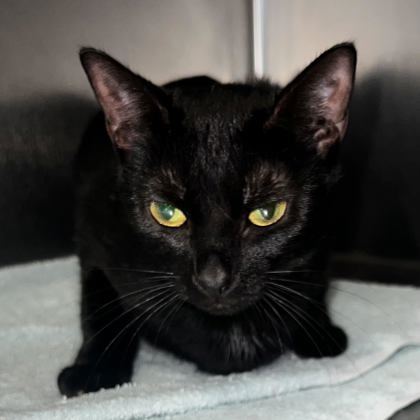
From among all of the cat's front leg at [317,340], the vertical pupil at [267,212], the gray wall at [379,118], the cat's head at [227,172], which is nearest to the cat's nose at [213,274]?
the cat's head at [227,172]

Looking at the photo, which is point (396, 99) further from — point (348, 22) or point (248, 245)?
point (248, 245)

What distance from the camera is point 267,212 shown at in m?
1.06

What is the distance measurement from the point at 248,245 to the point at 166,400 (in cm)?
30

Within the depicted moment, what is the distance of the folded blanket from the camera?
1.13 meters

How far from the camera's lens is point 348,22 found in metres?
1.56

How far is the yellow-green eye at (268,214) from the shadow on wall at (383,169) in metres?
0.54

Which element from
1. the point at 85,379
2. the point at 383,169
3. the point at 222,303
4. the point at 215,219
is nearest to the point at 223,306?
the point at 222,303

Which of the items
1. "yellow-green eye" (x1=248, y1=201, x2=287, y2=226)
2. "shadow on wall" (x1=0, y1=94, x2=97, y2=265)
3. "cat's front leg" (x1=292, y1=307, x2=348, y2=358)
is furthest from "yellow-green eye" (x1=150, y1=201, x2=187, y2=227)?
"shadow on wall" (x1=0, y1=94, x2=97, y2=265)

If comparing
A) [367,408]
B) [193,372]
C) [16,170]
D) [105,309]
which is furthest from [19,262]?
[367,408]

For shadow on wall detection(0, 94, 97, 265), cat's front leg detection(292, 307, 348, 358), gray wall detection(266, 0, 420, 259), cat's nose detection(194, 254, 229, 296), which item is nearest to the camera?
cat's nose detection(194, 254, 229, 296)

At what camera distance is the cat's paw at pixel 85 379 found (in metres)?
1.19

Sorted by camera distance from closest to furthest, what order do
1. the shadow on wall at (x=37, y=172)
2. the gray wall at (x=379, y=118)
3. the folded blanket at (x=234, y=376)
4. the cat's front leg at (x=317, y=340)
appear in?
1. the folded blanket at (x=234, y=376)
2. the cat's front leg at (x=317, y=340)
3. the gray wall at (x=379, y=118)
4. the shadow on wall at (x=37, y=172)

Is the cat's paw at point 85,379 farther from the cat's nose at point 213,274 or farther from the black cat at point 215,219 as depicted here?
the cat's nose at point 213,274

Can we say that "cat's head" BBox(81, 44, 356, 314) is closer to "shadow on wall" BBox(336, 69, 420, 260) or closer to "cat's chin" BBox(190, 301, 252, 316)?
Answer: "cat's chin" BBox(190, 301, 252, 316)
